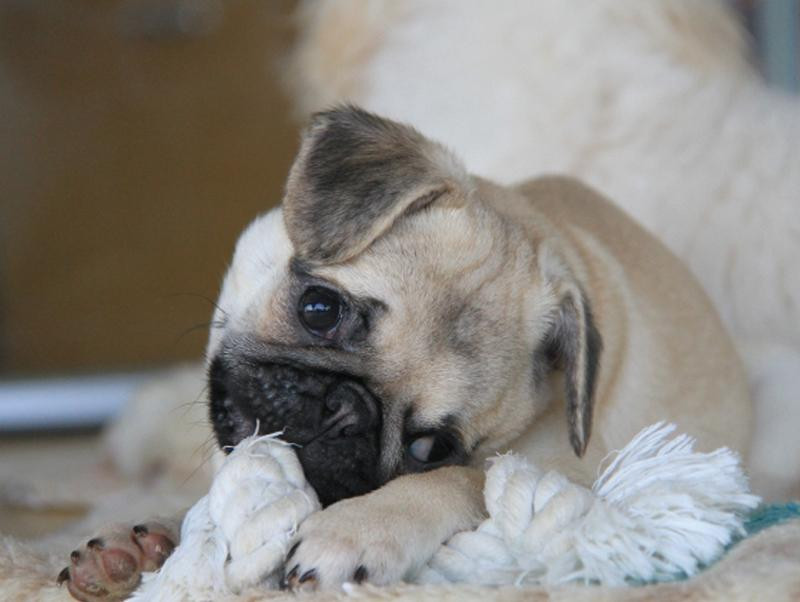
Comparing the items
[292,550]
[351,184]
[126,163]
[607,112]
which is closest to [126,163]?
[126,163]

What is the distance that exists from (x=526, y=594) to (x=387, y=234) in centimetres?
62

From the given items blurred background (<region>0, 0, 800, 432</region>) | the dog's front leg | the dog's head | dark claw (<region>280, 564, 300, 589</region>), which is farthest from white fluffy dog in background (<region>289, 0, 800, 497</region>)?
dark claw (<region>280, 564, 300, 589</region>)

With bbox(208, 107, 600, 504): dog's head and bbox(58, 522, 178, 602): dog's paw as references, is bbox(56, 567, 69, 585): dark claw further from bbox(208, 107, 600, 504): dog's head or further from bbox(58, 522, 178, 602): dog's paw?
bbox(208, 107, 600, 504): dog's head

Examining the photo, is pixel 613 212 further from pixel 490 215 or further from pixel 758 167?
pixel 758 167

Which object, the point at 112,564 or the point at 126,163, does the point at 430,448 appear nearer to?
the point at 112,564

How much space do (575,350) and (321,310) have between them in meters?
0.40

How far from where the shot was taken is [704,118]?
2.91 m

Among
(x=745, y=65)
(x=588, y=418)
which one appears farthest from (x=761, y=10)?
(x=588, y=418)

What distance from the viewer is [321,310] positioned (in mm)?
1541

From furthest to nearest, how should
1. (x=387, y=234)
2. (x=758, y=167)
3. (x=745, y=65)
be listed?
(x=745, y=65) < (x=758, y=167) < (x=387, y=234)

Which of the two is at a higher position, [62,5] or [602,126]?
[62,5]

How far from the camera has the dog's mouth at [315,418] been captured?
4.84 feet

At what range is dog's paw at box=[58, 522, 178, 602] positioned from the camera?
1327 mm

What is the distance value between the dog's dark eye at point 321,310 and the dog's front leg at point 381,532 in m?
0.25
